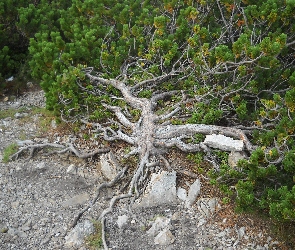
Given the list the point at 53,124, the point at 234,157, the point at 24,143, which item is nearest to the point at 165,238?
the point at 234,157

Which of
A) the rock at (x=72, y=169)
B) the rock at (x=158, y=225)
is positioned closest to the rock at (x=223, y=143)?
the rock at (x=158, y=225)

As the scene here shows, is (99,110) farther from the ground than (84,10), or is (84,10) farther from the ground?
(84,10)

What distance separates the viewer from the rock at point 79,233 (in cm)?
491

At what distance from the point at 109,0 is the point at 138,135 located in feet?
10.1

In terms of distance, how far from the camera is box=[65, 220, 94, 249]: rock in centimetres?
491

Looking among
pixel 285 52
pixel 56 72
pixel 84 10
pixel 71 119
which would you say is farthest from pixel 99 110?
pixel 285 52

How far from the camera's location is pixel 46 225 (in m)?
5.25

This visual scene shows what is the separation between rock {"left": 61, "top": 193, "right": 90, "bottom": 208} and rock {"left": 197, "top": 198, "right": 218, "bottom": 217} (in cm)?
162

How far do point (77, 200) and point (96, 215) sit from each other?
44 cm

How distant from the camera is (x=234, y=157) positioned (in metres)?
5.31

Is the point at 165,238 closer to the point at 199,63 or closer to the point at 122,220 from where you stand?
the point at 122,220

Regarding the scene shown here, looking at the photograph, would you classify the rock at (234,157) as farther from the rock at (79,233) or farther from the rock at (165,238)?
the rock at (79,233)

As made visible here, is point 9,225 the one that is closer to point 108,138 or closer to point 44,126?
point 108,138

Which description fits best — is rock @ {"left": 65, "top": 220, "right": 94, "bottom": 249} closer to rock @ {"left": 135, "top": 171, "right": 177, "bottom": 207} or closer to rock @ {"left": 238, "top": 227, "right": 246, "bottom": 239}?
rock @ {"left": 135, "top": 171, "right": 177, "bottom": 207}
